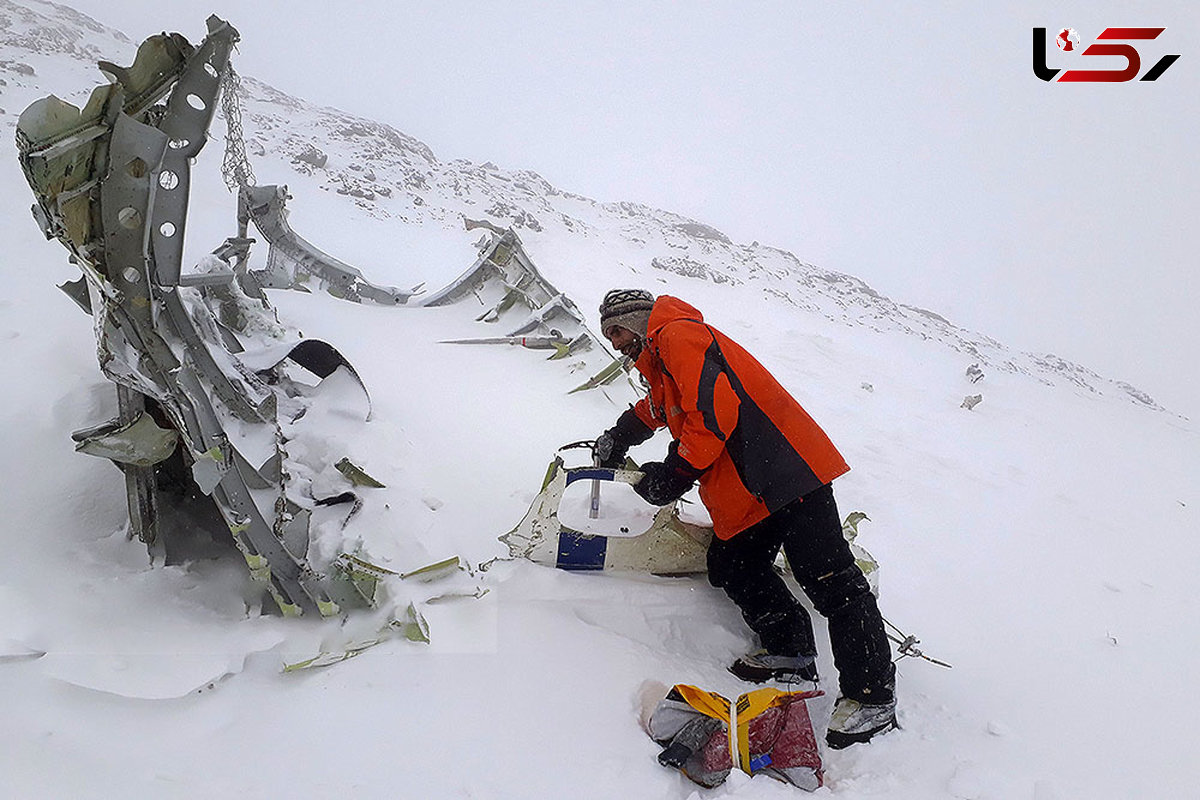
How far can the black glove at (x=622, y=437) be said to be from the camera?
10.7ft

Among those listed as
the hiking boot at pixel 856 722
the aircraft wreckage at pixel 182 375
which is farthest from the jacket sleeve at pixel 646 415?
the hiking boot at pixel 856 722

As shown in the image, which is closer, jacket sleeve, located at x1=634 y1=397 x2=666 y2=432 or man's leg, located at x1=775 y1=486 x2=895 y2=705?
man's leg, located at x1=775 y1=486 x2=895 y2=705

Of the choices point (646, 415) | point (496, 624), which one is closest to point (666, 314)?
point (646, 415)

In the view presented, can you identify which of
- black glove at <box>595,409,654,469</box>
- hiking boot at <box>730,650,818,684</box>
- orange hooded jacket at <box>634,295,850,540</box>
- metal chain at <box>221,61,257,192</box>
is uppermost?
→ metal chain at <box>221,61,257,192</box>

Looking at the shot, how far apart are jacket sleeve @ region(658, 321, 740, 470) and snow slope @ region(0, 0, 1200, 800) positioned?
0.96 meters

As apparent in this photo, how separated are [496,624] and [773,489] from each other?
1317 millimetres

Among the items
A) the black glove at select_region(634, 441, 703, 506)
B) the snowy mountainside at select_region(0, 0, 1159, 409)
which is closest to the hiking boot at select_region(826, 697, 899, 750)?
the black glove at select_region(634, 441, 703, 506)

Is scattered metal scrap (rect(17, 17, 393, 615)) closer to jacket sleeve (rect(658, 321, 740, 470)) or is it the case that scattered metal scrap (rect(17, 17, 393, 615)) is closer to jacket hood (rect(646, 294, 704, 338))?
jacket sleeve (rect(658, 321, 740, 470))

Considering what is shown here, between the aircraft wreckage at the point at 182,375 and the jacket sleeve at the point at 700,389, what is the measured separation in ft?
1.89

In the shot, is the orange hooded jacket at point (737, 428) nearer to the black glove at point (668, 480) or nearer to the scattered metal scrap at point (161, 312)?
the black glove at point (668, 480)

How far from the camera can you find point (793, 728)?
2.28m

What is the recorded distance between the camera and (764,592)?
2.83 meters

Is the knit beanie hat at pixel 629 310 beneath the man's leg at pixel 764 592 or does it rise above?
above

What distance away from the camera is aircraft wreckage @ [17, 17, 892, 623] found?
1.98 m
